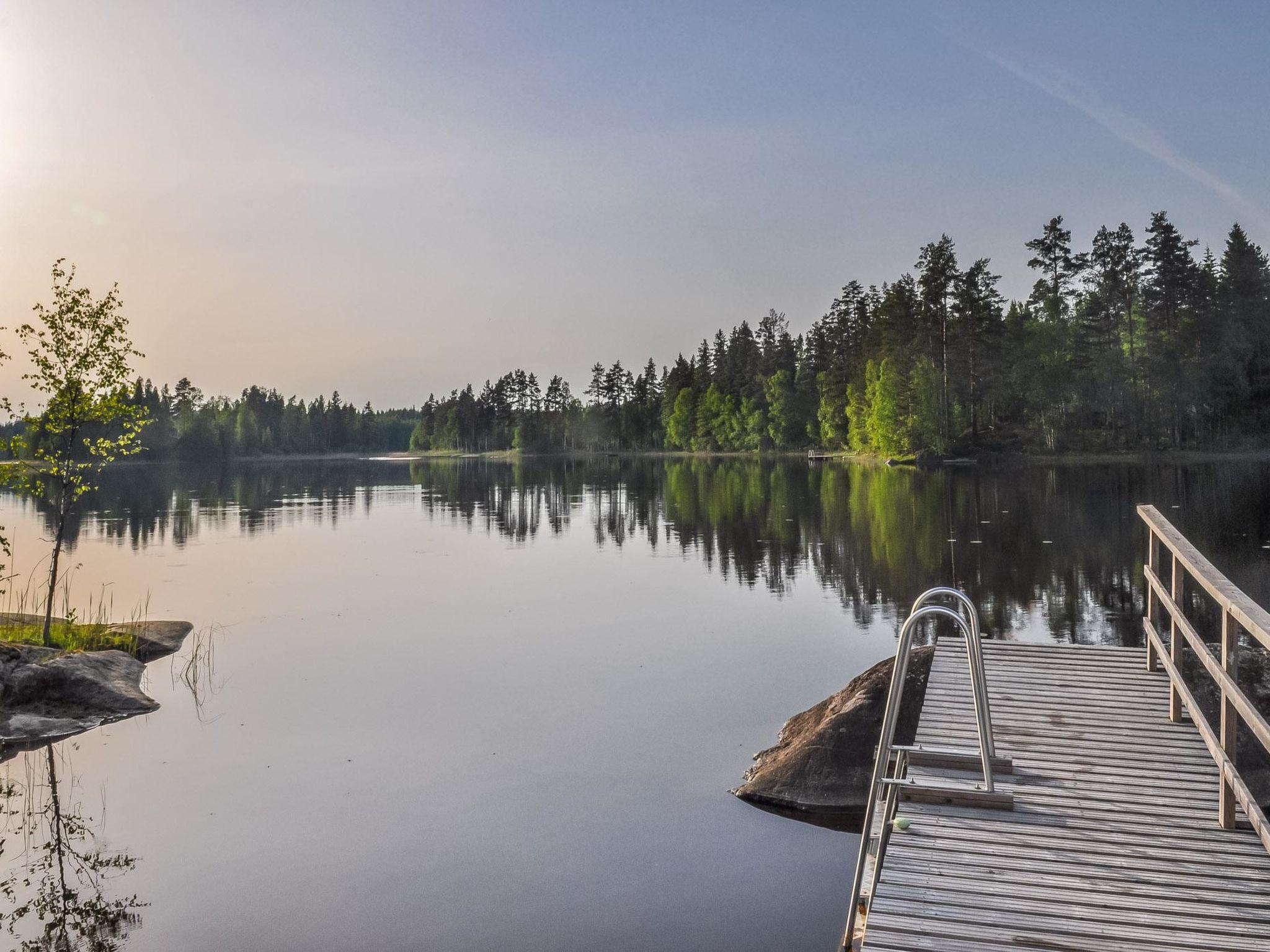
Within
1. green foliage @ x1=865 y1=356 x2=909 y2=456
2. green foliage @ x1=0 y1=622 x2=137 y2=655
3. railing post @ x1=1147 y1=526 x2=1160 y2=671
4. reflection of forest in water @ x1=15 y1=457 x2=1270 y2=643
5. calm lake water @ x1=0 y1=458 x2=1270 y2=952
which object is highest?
green foliage @ x1=865 y1=356 x2=909 y2=456

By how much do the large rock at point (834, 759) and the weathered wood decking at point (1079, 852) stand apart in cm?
121

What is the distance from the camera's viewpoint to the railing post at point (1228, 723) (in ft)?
20.1

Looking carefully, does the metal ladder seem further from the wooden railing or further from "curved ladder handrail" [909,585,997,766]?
the wooden railing

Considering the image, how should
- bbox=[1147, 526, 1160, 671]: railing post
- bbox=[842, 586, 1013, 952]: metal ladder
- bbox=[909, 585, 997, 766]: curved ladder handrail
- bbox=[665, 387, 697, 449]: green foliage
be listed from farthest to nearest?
bbox=[665, 387, 697, 449]: green foliage, bbox=[1147, 526, 1160, 671]: railing post, bbox=[909, 585, 997, 766]: curved ladder handrail, bbox=[842, 586, 1013, 952]: metal ladder

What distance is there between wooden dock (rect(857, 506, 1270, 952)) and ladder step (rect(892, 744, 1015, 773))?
0.24 ft

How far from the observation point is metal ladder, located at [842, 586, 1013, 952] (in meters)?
5.71

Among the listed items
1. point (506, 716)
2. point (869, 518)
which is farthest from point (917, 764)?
point (869, 518)

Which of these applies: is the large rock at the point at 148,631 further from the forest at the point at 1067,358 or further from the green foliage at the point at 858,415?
the green foliage at the point at 858,415

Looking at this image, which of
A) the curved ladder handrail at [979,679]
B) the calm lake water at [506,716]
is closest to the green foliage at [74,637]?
the calm lake water at [506,716]

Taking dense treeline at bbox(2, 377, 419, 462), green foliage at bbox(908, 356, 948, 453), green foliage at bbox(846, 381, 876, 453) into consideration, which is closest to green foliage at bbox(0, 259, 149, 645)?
green foliage at bbox(908, 356, 948, 453)

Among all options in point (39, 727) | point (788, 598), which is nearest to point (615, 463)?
point (788, 598)

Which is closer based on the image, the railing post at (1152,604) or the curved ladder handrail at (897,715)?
the curved ladder handrail at (897,715)

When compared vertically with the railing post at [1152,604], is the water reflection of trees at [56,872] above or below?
below

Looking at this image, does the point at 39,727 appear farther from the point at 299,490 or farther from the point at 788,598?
the point at 299,490
